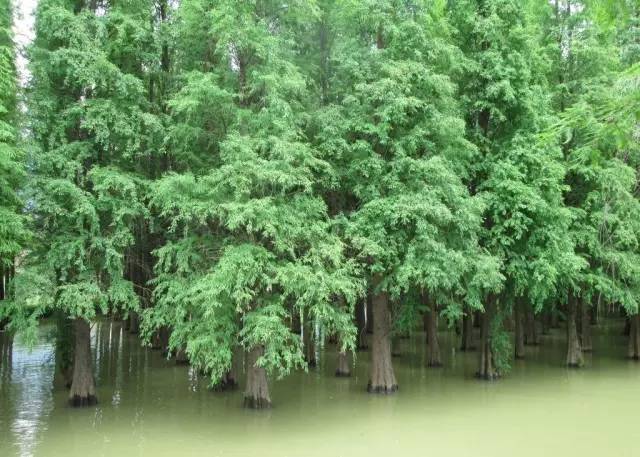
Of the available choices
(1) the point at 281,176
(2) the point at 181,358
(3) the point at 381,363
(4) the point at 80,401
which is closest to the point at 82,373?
(4) the point at 80,401

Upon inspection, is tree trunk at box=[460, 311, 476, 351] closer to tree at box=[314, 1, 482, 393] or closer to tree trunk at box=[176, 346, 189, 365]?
tree at box=[314, 1, 482, 393]

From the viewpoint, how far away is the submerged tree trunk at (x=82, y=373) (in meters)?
16.5

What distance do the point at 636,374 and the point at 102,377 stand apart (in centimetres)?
1924

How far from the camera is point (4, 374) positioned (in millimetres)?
21438

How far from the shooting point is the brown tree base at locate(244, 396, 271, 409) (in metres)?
16.5

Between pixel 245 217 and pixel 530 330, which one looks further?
pixel 530 330

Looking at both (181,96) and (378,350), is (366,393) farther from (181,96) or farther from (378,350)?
(181,96)

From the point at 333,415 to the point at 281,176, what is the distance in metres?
6.60

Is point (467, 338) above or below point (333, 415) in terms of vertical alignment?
above

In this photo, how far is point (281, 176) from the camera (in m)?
14.2

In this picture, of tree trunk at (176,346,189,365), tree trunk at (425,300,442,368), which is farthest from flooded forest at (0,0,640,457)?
tree trunk at (176,346,189,365)

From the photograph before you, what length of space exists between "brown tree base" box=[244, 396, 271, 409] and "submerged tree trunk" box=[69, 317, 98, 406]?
4326 millimetres

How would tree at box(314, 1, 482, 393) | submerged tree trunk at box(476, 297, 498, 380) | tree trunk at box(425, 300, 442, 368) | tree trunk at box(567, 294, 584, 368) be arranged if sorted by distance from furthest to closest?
1. tree trunk at box(425, 300, 442, 368)
2. tree trunk at box(567, 294, 584, 368)
3. submerged tree trunk at box(476, 297, 498, 380)
4. tree at box(314, 1, 482, 393)

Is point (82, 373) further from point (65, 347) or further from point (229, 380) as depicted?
point (229, 380)
